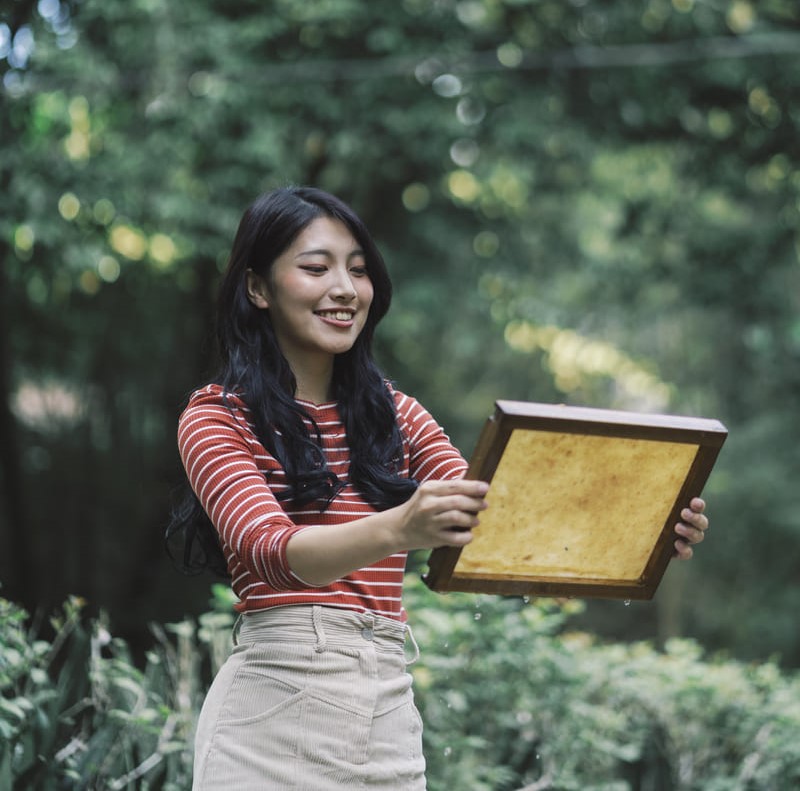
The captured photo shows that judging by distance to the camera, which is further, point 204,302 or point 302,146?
point 204,302

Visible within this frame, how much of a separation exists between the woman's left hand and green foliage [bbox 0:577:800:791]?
1.66 metres

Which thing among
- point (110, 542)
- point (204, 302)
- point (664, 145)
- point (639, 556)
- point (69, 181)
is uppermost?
point (664, 145)

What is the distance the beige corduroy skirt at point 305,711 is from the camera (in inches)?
74.4

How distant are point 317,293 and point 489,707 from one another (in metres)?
2.25

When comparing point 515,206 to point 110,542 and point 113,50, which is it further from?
point 110,542

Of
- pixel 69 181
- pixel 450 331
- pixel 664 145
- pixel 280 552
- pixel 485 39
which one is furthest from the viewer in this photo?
pixel 450 331

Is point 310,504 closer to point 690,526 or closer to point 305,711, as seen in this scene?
point 305,711

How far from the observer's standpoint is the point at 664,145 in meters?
9.23

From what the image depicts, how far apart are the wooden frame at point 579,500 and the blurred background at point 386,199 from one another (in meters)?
5.62

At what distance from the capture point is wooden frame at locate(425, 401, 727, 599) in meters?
1.87

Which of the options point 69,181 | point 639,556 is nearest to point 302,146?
point 69,181

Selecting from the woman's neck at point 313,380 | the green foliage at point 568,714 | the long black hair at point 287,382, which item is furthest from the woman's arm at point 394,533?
the green foliage at point 568,714

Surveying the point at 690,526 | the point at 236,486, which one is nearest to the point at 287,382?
the point at 236,486

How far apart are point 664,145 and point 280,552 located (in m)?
8.06
